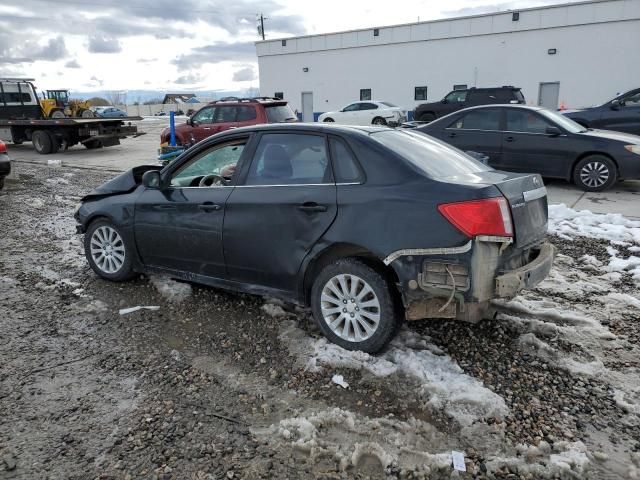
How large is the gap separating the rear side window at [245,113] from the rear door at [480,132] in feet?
17.8

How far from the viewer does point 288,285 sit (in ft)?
13.0

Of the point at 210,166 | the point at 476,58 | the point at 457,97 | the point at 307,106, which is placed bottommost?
the point at 210,166

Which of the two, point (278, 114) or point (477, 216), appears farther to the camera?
point (278, 114)

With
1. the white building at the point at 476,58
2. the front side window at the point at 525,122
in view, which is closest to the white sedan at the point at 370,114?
the white building at the point at 476,58

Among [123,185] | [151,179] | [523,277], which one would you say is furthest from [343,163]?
[123,185]

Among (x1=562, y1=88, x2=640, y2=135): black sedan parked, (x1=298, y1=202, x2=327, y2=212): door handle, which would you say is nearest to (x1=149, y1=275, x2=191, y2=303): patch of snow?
(x1=298, y1=202, x2=327, y2=212): door handle

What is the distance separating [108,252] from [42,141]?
14.9 meters

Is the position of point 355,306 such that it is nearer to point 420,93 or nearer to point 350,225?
point 350,225

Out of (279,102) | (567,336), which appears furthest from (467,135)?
(567,336)

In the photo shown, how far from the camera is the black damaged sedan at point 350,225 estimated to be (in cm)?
327

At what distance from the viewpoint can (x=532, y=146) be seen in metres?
9.41

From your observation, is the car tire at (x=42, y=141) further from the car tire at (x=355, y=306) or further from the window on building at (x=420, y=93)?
the window on building at (x=420, y=93)

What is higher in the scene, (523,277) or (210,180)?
(210,180)

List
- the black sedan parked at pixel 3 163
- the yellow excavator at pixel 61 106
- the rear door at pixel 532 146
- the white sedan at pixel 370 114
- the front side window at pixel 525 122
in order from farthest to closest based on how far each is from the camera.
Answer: the yellow excavator at pixel 61 106
the white sedan at pixel 370 114
the black sedan parked at pixel 3 163
the front side window at pixel 525 122
the rear door at pixel 532 146
